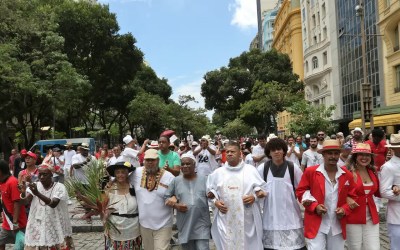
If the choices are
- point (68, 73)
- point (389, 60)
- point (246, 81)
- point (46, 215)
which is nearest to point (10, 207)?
point (46, 215)

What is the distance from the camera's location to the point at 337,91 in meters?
43.5

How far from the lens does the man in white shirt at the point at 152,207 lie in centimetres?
507

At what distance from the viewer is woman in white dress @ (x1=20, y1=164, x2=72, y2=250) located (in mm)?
5258

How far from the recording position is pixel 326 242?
4594mm

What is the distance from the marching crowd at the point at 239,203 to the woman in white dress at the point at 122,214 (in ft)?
0.04

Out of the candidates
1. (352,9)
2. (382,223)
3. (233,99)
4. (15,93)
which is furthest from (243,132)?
(382,223)

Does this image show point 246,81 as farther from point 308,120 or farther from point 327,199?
point 327,199

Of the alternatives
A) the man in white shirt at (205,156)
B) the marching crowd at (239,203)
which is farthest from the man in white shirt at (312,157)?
the marching crowd at (239,203)

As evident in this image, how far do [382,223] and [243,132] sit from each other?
7406 cm

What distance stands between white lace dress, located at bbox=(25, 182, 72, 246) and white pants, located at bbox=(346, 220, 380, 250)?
3.37m

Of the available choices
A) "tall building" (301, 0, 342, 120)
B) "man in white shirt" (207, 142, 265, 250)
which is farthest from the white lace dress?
"tall building" (301, 0, 342, 120)

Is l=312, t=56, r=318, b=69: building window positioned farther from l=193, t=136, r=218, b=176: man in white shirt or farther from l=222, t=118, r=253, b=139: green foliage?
l=193, t=136, r=218, b=176: man in white shirt

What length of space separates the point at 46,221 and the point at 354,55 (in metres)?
37.5

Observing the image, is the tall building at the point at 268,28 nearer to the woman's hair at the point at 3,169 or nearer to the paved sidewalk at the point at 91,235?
the paved sidewalk at the point at 91,235
